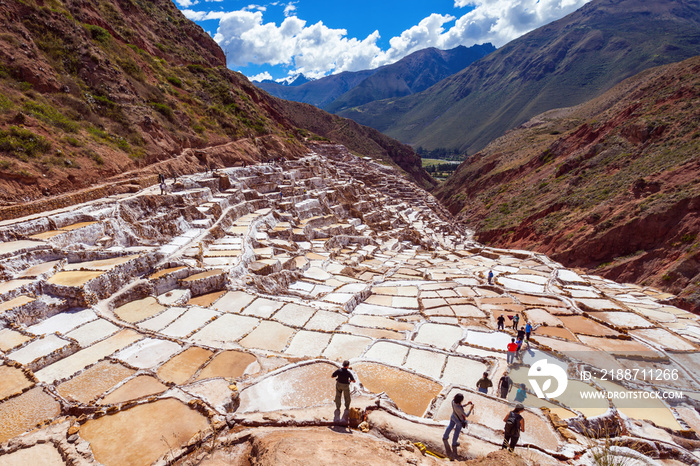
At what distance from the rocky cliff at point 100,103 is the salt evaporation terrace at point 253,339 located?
311cm

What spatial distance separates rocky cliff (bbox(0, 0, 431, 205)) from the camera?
15125mm

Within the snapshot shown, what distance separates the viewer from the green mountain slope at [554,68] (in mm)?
105875

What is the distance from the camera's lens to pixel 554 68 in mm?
135375

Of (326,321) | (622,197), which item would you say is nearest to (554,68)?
(622,197)

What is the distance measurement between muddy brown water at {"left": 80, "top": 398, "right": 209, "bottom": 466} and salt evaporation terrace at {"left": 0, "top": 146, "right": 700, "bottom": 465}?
0.03m

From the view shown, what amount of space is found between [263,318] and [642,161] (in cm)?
3632

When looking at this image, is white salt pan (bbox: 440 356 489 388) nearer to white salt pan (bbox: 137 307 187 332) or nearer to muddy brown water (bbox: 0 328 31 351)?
white salt pan (bbox: 137 307 187 332)

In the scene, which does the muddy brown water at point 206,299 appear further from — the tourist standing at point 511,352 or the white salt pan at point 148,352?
the tourist standing at point 511,352

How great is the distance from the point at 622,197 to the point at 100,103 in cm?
3957

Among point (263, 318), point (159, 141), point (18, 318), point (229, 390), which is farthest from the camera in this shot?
point (159, 141)

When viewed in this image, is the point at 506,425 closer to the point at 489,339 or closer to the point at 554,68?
the point at 489,339

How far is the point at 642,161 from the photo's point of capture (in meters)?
29.8

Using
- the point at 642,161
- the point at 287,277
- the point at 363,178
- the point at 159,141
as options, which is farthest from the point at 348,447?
the point at 363,178

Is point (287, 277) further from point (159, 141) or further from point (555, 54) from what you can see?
point (555, 54)
